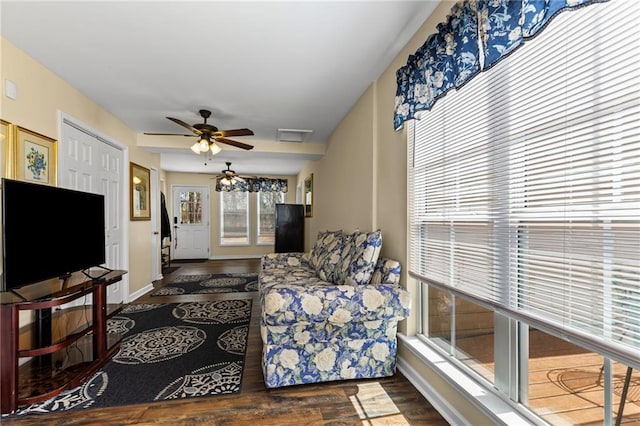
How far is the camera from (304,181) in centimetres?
684

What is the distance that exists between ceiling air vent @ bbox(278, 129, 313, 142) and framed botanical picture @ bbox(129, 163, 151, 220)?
2215mm

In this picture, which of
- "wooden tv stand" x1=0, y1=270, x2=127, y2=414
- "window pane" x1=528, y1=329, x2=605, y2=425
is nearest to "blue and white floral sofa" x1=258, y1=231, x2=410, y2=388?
"window pane" x1=528, y1=329, x2=605, y2=425

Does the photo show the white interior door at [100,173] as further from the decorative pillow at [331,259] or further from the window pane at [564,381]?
the window pane at [564,381]

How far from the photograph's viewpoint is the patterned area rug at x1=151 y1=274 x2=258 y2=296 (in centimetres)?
461

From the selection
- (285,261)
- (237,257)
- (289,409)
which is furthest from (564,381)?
(237,257)

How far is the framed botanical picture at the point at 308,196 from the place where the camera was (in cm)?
596

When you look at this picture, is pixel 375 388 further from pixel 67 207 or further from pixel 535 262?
pixel 67 207

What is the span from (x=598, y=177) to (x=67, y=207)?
317 cm

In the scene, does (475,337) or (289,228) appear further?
(289,228)

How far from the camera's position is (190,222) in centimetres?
802

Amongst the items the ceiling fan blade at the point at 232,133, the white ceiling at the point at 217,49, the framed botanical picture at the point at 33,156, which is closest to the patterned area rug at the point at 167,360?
the framed botanical picture at the point at 33,156

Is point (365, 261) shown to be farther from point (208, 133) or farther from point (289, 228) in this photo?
point (289, 228)

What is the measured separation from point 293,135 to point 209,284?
2.95 meters

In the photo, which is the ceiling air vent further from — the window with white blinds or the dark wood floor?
the dark wood floor
